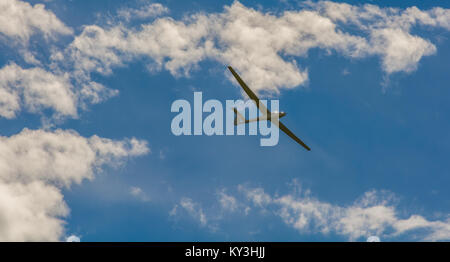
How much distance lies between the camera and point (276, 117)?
7538 cm
